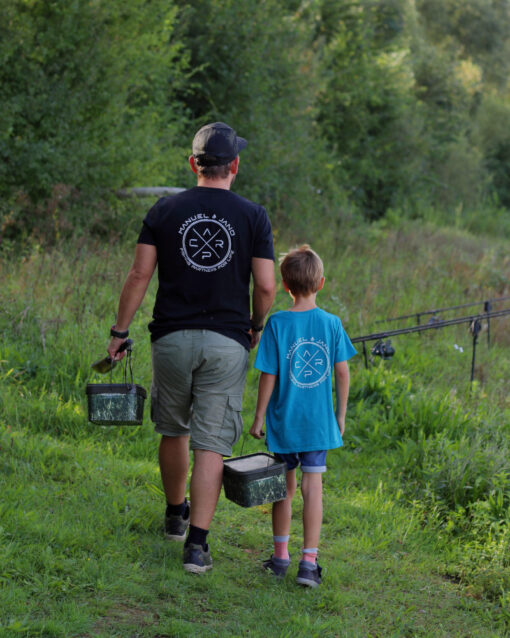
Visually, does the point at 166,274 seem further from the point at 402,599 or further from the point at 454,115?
the point at 454,115

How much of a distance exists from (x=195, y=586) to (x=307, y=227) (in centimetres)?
1016

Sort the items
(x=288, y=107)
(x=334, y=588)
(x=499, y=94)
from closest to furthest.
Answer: (x=334, y=588)
(x=288, y=107)
(x=499, y=94)

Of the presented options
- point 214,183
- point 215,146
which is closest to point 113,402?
point 214,183

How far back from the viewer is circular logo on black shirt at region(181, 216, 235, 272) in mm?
3738

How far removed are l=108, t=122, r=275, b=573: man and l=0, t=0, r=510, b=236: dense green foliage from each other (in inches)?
217

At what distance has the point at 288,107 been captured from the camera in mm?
15148

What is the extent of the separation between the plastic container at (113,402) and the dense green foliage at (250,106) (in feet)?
17.2

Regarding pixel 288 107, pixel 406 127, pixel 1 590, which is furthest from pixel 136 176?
pixel 406 127

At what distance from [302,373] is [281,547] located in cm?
92

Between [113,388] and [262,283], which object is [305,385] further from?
[113,388]

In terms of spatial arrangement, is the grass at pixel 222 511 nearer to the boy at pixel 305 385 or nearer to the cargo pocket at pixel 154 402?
the boy at pixel 305 385

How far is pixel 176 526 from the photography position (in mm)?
4258

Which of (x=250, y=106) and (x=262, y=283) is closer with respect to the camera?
(x=262, y=283)

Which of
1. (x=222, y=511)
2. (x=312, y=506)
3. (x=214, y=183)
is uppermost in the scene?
(x=214, y=183)
